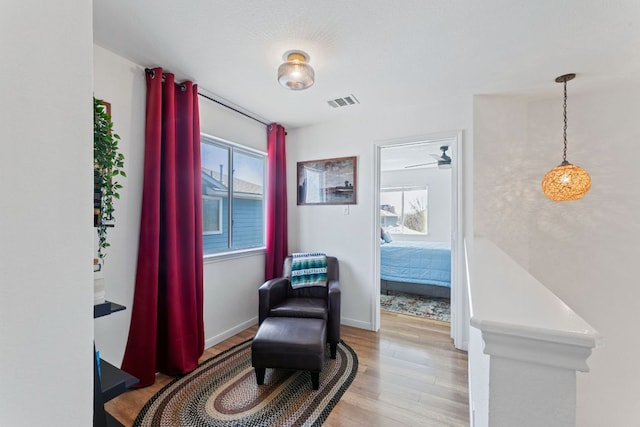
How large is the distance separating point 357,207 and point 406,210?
3.78 meters

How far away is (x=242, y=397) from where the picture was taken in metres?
1.87

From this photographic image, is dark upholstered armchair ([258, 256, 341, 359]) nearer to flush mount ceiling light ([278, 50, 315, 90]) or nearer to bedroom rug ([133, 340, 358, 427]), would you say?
bedroom rug ([133, 340, 358, 427])

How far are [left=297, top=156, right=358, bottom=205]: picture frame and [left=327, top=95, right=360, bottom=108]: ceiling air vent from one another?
2.01 ft

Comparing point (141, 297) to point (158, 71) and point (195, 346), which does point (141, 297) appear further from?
point (158, 71)

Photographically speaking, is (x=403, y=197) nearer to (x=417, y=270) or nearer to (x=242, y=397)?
(x=417, y=270)

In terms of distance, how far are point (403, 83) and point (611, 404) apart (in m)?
3.45

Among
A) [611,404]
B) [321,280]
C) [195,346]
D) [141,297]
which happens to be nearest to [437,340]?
[321,280]

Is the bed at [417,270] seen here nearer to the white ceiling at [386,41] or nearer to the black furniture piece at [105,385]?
the white ceiling at [386,41]

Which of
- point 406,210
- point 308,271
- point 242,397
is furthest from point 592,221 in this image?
point 406,210

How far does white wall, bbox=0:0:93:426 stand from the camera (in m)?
0.45

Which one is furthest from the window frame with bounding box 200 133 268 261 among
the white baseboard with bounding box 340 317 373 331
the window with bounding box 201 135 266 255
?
the white baseboard with bounding box 340 317 373 331

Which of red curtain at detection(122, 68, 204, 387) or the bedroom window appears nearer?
red curtain at detection(122, 68, 204, 387)

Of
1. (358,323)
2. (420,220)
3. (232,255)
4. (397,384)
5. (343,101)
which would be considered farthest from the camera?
(420,220)

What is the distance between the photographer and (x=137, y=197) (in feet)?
6.66
